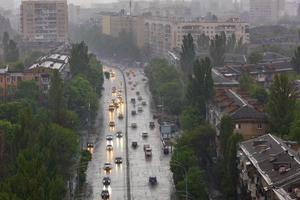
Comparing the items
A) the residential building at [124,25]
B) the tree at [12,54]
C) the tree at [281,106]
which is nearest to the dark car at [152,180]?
the tree at [281,106]

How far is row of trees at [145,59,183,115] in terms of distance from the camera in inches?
2530

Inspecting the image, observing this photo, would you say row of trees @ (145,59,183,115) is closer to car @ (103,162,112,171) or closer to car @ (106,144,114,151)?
car @ (106,144,114,151)

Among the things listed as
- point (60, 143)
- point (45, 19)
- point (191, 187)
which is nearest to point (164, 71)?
point (60, 143)

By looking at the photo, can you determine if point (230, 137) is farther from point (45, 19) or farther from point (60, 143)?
point (45, 19)

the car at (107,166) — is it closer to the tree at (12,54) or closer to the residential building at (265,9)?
the tree at (12,54)

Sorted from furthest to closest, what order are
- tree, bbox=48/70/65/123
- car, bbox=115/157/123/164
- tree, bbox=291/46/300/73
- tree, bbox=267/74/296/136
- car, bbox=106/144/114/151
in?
tree, bbox=291/46/300/73
car, bbox=106/144/114/151
tree, bbox=48/70/65/123
car, bbox=115/157/123/164
tree, bbox=267/74/296/136

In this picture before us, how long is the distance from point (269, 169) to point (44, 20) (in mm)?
89512

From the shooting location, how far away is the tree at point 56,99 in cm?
5040

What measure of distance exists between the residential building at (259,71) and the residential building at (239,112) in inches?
465

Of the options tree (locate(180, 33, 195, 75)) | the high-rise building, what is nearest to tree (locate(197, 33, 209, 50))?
tree (locate(180, 33, 195, 75))

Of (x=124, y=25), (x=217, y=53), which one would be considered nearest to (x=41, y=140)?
(x=217, y=53)

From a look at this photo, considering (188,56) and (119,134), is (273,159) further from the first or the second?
(188,56)

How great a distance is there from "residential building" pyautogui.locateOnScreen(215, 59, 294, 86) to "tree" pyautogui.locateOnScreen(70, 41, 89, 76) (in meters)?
Answer: 11.6

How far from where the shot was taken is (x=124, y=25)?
128500mm
